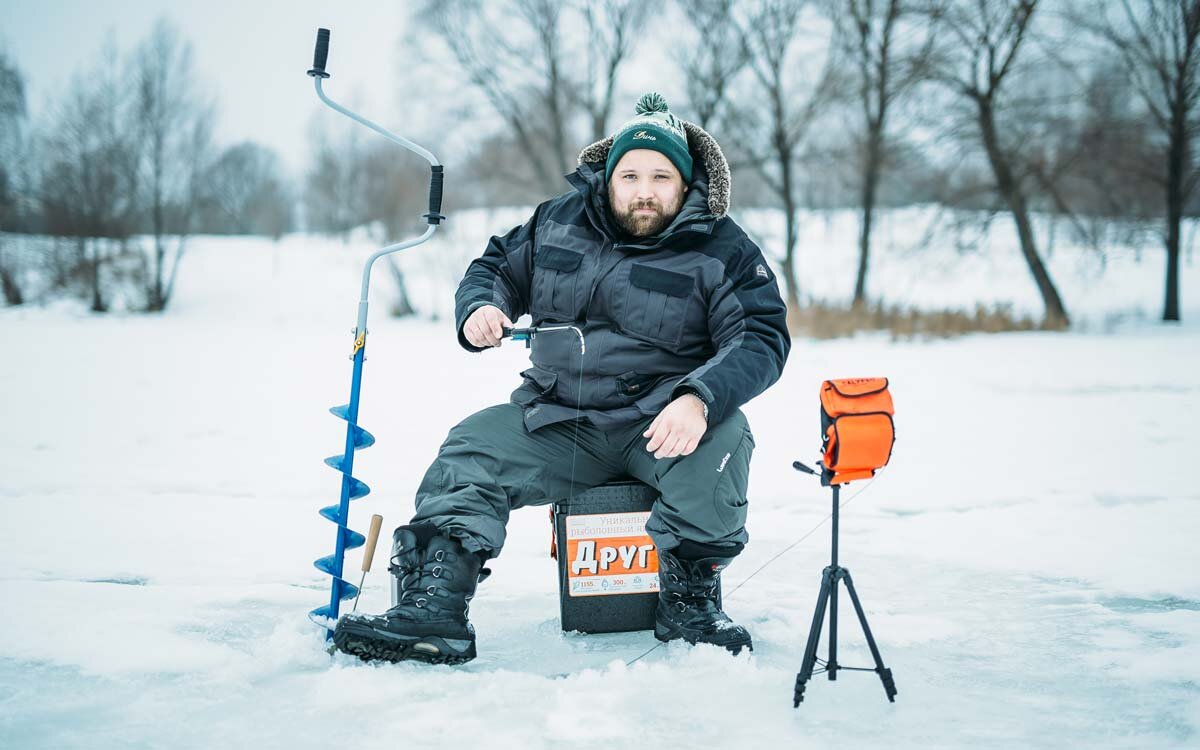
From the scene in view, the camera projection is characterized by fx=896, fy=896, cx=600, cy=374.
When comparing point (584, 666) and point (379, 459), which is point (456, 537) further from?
point (379, 459)

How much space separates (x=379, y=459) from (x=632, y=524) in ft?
8.06

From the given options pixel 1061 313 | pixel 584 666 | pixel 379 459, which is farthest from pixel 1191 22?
pixel 584 666

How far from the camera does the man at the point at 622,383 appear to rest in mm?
2172

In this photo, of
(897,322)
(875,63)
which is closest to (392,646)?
(897,322)

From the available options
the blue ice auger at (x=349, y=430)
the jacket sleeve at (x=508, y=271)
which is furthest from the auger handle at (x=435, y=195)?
the jacket sleeve at (x=508, y=271)

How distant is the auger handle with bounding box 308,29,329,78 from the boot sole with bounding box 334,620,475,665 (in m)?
1.48

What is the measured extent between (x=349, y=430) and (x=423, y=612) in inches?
22.5

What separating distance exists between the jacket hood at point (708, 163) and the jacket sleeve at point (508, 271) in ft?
0.87

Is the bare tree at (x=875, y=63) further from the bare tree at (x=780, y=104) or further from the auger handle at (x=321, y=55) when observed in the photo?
the auger handle at (x=321, y=55)

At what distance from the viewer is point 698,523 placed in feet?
7.25

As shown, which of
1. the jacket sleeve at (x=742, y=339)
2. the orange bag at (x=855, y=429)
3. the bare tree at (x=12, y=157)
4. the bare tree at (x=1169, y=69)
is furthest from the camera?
the bare tree at (x=12, y=157)

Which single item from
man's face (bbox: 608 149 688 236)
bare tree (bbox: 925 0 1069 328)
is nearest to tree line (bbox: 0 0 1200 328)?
bare tree (bbox: 925 0 1069 328)

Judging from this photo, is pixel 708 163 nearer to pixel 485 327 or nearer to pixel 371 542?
pixel 485 327

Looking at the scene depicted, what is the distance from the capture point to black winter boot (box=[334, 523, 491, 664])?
6.90ft
